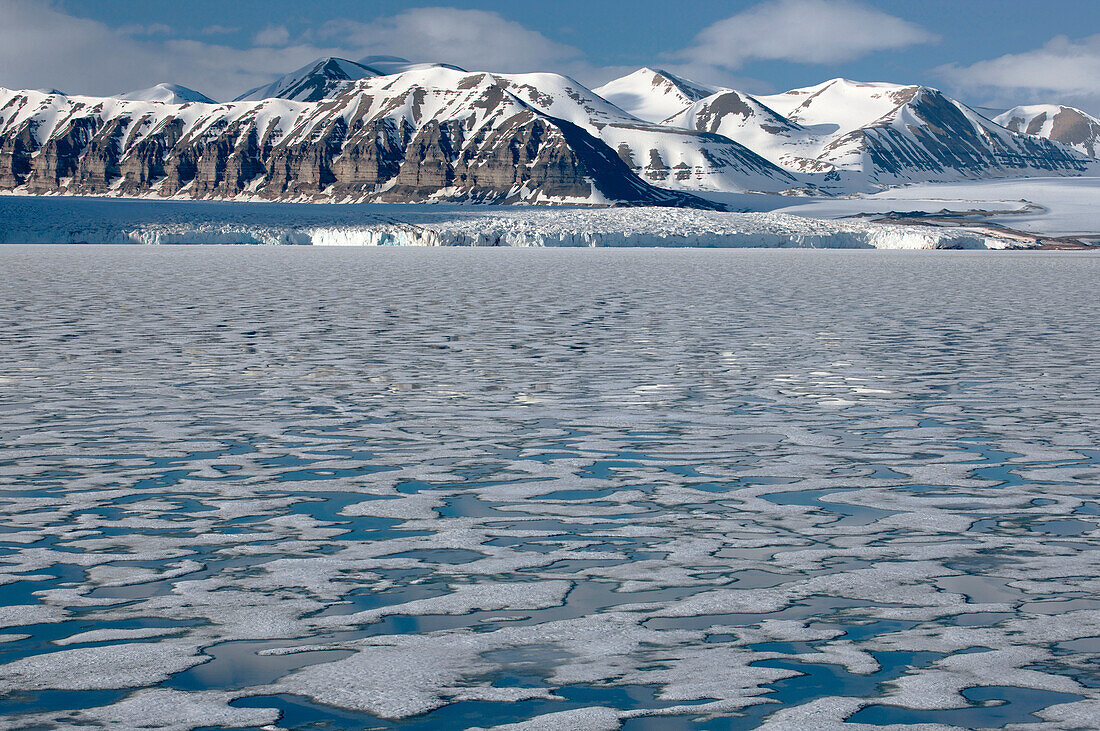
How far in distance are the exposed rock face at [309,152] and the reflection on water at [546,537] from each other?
485 feet

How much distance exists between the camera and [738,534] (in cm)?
520

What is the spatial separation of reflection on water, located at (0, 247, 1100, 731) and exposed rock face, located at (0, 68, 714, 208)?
148m

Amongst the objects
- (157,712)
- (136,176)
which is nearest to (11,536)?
(157,712)

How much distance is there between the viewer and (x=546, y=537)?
516 centimetres

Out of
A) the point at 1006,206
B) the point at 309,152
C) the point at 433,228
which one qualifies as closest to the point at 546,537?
the point at 433,228

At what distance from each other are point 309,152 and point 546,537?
17520 centimetres

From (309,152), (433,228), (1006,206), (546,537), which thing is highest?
(309,152)

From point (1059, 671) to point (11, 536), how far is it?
4.28 metres

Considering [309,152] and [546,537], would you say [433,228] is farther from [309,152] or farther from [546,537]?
[309,152]

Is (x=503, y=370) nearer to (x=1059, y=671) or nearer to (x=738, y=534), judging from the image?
(x=738, y=534)

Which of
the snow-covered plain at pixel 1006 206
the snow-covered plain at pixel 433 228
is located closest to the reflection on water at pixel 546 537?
the snow-covered plain at pixel 433 228

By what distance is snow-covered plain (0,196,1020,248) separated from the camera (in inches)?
2391

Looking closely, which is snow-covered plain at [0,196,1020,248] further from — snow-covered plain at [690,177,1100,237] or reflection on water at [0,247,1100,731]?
reflection on water at [0,247,1100,731]

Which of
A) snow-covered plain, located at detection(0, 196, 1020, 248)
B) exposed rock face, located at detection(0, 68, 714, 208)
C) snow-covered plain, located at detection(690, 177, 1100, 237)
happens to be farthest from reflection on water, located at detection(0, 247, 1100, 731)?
exposed rock face, located at detection(0, 68, 714, 208)
